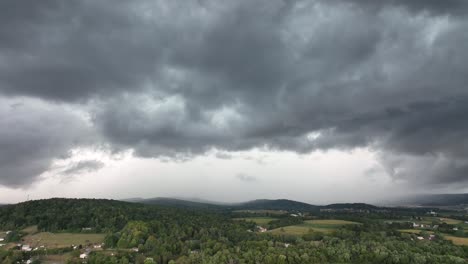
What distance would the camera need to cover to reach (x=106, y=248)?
481 ft

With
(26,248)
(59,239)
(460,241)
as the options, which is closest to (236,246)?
(59,239)

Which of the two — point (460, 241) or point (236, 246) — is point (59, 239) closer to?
point (236, 246)

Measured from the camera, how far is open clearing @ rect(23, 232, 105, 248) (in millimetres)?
155925

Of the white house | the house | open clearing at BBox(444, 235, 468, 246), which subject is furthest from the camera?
open clearing at BBox(444, 235, 468, 246)

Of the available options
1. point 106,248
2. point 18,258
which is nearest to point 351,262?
point 106,248

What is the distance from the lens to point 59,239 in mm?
165000

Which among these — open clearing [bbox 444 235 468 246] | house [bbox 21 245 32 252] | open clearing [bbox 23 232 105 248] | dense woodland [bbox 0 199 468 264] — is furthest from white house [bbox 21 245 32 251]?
open clearing [bbox 444 235 468 246]

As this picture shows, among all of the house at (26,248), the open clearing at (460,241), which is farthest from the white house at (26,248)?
the open clearing at (460,241)

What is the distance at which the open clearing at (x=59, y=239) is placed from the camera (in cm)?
15593

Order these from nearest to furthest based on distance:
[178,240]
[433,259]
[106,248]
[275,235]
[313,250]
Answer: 1. [433,259]
2. [313,250]
3. [106,248]
4. [178,240]
5. [275,235]

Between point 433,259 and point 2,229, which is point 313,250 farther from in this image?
point 2,229

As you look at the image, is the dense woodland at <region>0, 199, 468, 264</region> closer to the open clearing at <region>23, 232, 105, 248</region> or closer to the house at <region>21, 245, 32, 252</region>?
the open clearing at <region>23, 232, 105, 248</region>

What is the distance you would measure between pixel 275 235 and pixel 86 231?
4154 inches

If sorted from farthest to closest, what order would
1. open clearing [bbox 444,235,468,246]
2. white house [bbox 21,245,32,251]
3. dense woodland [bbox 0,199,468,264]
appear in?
1. open clearing [bbox 444,235,468,246]
2. white house [bbox 21,245,32,251]
3. dense woodland [bbox 0,199,468,264]
